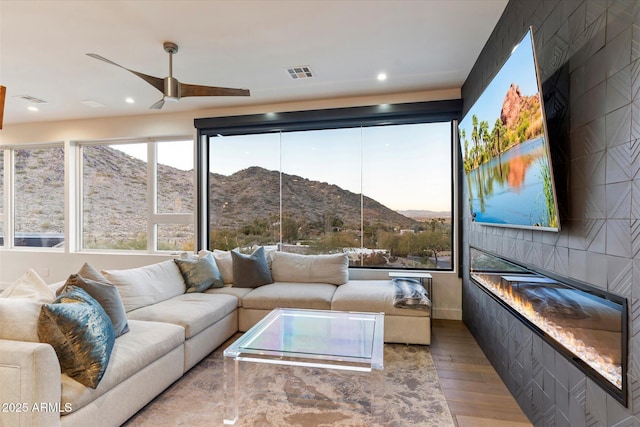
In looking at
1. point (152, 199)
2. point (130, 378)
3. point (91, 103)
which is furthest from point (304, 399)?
point (91, 103)

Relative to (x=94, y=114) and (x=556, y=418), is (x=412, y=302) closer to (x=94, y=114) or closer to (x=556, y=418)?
(x=556, y=418)

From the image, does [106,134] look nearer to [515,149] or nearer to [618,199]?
[515,149]

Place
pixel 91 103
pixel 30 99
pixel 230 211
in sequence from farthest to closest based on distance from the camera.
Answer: pixel 230 211 < pixel 91 103 < pixel 30 99

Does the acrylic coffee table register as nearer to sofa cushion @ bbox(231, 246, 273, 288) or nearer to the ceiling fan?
sofa cushion @ bbox(231, 246, 273, 288)

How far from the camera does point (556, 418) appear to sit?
5.44ft

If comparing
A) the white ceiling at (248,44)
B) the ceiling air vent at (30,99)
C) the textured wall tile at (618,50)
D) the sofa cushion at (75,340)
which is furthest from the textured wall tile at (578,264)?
the ceiling air vent at (30,99)

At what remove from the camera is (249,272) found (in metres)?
3.78

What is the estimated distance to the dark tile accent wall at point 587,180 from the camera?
1.17 meters

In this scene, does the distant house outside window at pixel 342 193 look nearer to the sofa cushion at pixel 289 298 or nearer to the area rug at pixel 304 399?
the sofa cushion at pixel 289 298

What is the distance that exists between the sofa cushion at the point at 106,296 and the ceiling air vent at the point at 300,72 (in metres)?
2.65

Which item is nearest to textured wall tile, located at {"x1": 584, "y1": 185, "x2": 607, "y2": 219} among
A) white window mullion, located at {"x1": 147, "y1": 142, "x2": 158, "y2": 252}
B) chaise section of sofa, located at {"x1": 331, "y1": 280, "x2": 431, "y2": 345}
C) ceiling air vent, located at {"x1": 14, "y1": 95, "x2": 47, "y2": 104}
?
chaise section of sofa, located at {"x1": 331, "y1": 280, "x2": 431, "y2": 345}

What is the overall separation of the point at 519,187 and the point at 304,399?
1.95 meters

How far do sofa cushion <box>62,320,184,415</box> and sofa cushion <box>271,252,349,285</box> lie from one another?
1.65 m

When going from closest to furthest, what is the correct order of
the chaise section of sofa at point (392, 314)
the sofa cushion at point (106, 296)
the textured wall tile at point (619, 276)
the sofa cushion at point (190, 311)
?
the textured wall tile at point (619, 276) → the sofa cushion at point (106, 296) → the sofa cushion at point (190, 311) → the chaise section of sofa at point (392, 314)
